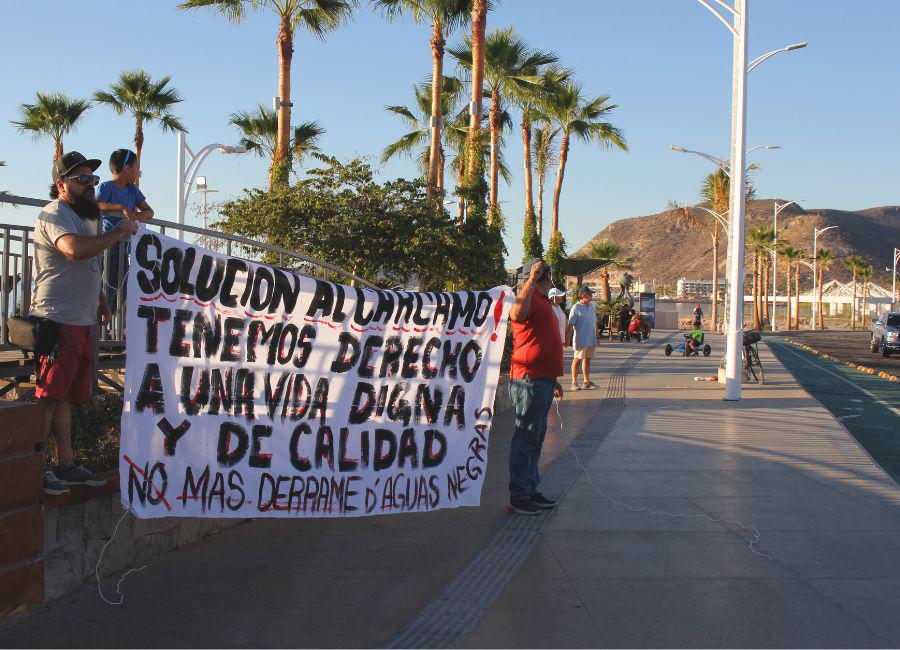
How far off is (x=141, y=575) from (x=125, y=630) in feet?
2.99

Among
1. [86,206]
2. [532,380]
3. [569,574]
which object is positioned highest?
[86,206]

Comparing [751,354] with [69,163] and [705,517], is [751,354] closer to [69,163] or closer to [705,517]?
[705,517]

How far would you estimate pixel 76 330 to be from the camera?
5027mm

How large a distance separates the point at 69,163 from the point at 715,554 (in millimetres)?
4658

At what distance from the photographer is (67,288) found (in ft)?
16.4

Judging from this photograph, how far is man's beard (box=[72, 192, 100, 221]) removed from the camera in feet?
16.6

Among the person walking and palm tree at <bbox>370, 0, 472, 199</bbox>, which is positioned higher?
palm tree at <bbox>370, 0, 472, 199</bbox>

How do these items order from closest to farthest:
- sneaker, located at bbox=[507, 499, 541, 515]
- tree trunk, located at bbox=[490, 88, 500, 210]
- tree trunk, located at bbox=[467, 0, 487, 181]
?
sneaker, located at bbox=[507, 499, 541, 515] < tree trunk, located at bbox=[467, 0, 487, 181] < tree trunk, located at bbox=[490, 88, 500, 210]

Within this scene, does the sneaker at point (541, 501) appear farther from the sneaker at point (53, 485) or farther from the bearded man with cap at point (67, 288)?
the sneaker at point (53, 485)

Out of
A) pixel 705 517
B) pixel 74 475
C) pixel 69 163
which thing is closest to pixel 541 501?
pixel 705 517

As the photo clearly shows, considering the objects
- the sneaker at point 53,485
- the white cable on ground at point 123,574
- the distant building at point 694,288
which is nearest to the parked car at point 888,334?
the white cable on ground at point 123,574

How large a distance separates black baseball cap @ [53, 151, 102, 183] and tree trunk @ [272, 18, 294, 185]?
50.9ft

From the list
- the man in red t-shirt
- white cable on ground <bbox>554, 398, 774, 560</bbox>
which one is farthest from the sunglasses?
white cable on ground <bbox>554, 398, 774, 560</bbox>

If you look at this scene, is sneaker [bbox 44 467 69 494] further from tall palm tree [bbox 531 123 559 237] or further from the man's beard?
tall palm tree [bbox 531 123 559 237]
